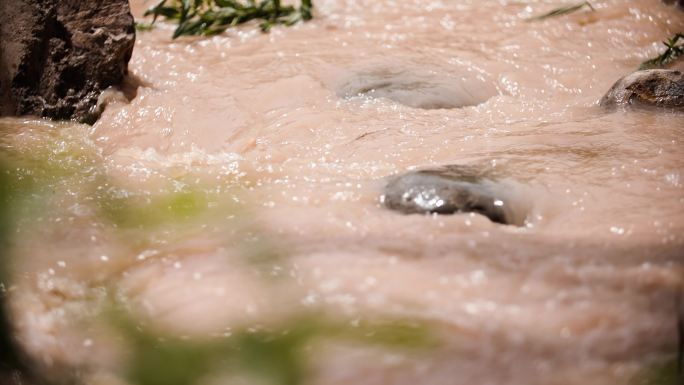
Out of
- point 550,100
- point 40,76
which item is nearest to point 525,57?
point 550,100

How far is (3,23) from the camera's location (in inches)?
151

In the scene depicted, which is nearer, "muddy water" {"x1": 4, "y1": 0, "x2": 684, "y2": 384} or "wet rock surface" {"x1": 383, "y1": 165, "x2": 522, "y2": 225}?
"muddy water" {"x1": 4, "y1": 0, "x2": 684, "y2": 384}

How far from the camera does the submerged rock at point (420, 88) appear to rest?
158 inches

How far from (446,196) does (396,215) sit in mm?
209

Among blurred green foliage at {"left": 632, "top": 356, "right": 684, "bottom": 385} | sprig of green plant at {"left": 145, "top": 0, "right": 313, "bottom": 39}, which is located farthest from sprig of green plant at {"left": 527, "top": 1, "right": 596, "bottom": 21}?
blurred green foliage at {"left": 632, "top": 356, "right": 684, "bottom": 385}

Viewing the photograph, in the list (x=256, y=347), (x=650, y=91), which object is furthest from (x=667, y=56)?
(x=256, y=347)

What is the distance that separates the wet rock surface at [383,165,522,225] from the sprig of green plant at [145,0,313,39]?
3310 mm

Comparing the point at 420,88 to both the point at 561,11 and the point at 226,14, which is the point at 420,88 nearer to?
the point at 561,11

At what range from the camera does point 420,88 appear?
4.18m

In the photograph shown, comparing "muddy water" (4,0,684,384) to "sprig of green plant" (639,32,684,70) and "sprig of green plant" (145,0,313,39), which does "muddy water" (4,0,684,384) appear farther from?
"sprig of green plant" (145,0,313,39)

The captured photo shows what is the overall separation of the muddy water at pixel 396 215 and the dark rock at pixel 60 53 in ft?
0.71

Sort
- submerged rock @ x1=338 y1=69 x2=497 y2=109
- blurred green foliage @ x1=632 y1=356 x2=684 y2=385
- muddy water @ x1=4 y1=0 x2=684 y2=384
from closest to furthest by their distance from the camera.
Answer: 1. blurred green foliage @ x1=632 y1=356 x2=684 y2=385
2. muddy water @ x1=4 y1=0 x2=684 y2=384
3. submerged rock @ x1=338 y1=69 x2=497 y2=109

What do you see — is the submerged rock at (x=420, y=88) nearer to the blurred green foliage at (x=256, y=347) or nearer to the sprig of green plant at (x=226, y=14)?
the sprig of green plant at (x=226, y=14)

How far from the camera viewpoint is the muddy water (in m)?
1.89
